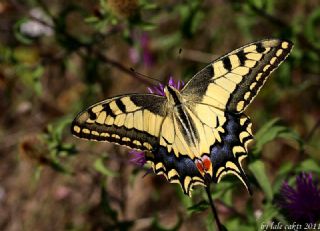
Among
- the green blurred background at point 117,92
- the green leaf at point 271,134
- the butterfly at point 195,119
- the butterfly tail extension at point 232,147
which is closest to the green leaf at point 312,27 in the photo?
the green blurred background at point 117,92

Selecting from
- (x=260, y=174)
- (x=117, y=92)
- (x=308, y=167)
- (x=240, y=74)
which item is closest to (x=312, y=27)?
(x=308, y=167)

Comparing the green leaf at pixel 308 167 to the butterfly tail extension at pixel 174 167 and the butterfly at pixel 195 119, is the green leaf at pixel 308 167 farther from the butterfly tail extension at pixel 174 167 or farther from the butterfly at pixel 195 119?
the butterfly tail extension at pixel 174 167

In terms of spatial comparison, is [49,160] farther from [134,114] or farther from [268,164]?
[268,164]

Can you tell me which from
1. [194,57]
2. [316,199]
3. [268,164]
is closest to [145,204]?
[268,164]

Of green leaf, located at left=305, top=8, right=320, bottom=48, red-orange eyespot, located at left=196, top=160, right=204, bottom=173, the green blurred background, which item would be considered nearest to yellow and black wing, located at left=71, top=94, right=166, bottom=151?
red-orange eyespot, located at left=196, top=160, right=204, bottom=173

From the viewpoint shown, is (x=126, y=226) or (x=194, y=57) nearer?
(x=126, y=226)

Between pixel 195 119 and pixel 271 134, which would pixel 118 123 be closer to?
pixel 195 119

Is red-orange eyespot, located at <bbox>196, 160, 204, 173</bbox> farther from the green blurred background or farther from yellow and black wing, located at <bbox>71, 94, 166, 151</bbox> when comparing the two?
the green blurred background
